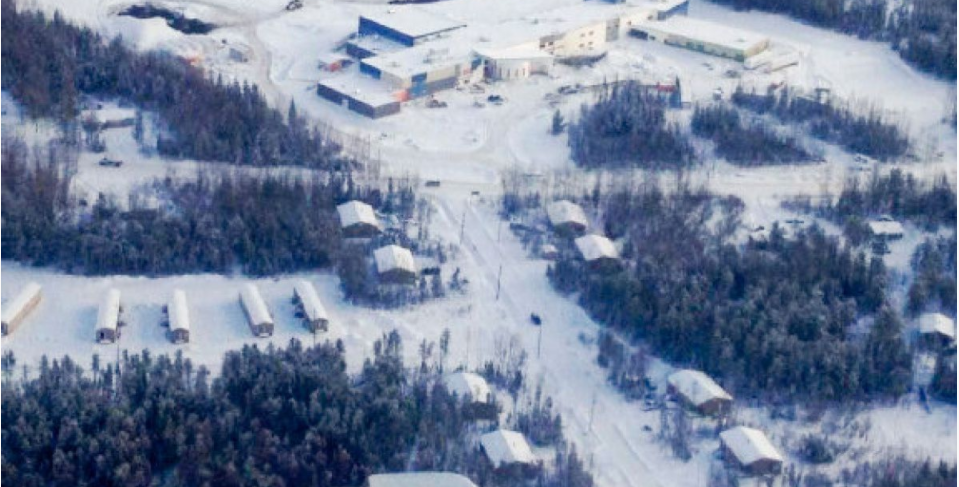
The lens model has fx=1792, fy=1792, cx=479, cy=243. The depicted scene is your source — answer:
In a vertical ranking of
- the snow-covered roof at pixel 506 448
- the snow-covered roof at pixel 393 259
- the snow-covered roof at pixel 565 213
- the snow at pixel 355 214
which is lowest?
the snow-covered roof at pixel 506 448

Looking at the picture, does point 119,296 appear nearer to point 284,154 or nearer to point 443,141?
point 284,154

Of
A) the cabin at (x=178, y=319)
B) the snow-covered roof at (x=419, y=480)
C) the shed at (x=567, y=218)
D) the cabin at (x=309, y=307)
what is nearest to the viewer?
the snow-covered roof at (x=419, y=480)

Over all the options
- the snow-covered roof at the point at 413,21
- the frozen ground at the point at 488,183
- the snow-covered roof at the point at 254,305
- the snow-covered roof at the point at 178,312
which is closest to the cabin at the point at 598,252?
the frozen ground at the point at 488,183

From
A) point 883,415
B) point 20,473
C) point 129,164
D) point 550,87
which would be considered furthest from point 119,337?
point 550,87

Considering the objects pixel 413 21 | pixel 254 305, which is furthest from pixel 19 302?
pixel 413 21

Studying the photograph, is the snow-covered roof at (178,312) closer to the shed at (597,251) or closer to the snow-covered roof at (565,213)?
the shed at (597,251)

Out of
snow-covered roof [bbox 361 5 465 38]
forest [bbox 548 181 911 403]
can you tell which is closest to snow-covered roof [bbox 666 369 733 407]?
forest [bbox 548 181 911 403]

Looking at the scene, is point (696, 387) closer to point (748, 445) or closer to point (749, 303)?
point (748, 445)
